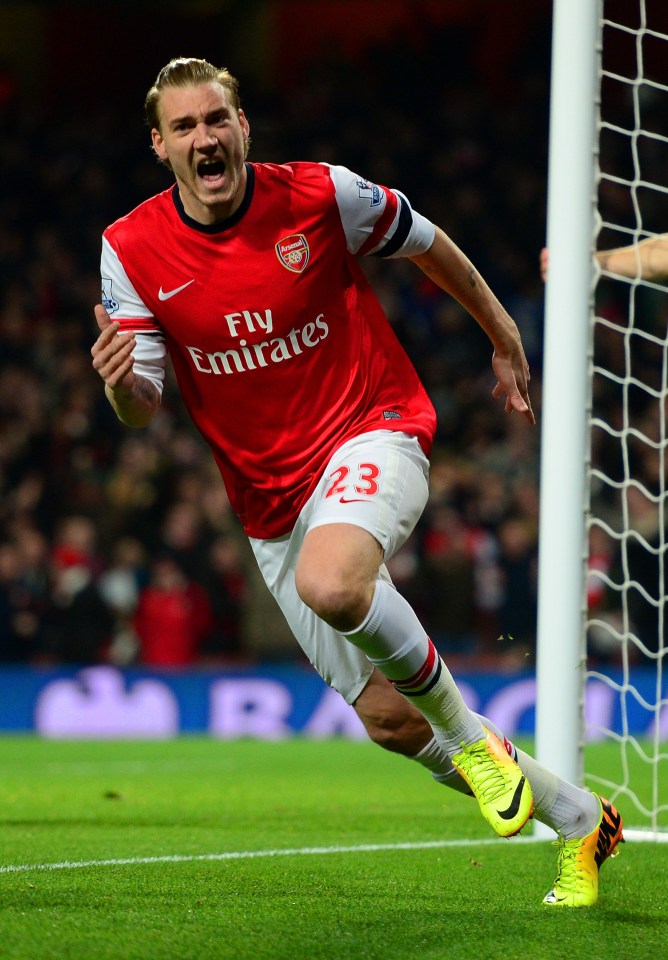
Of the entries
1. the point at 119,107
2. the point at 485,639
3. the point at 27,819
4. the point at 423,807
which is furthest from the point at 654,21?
the point at 27,819

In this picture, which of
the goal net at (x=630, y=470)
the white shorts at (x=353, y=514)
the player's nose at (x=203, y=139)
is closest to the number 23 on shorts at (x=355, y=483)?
the white shorts at (x=353, y=514)

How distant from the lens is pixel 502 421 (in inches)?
588

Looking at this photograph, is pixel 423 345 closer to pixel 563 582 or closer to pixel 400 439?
pixel 563 582

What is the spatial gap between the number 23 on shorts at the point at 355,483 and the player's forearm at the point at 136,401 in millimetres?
597

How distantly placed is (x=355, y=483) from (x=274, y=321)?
571mm

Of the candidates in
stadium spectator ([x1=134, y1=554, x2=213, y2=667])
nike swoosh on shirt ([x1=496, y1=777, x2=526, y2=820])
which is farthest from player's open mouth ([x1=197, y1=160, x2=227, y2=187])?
stadium spectator ([x1=134, y1=554, x2=213, y2=667])

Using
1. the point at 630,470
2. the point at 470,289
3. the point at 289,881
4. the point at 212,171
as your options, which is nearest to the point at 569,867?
the point at 289,881

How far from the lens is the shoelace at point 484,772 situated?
12.3 feet

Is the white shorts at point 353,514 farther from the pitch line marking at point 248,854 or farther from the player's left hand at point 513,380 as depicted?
the pitch line marking at point 248,854

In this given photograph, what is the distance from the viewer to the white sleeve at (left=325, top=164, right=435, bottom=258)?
4488mm

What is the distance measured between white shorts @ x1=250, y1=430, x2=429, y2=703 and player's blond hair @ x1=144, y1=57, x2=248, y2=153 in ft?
3.66

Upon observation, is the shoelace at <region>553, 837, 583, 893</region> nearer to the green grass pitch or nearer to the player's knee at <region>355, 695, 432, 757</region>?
the green grass pitch

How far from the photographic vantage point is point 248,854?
492cm

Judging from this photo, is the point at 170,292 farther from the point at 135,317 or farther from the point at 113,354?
the point at 113,354
